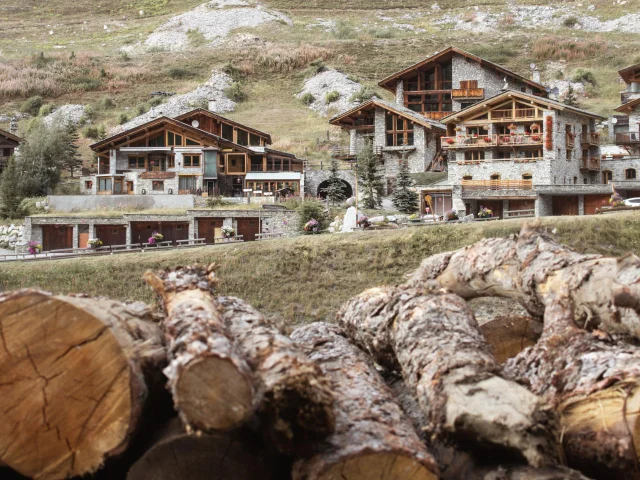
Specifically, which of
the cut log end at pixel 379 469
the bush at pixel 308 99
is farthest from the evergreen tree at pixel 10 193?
the cut log end at pixel 379 469

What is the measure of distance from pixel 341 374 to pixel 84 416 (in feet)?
9.56

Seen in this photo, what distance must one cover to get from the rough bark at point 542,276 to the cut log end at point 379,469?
273cm

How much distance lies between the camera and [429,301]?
8.54m

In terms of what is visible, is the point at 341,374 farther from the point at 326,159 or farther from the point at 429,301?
the point at 326,159

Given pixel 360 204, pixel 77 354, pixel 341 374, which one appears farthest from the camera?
pixel 360 204

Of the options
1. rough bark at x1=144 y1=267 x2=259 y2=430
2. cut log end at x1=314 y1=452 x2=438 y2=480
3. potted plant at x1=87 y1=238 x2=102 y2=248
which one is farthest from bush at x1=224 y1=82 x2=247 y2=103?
cut log end at x1=314 y1=452 x2=438 y2=480

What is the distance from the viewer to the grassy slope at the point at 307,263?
117ft

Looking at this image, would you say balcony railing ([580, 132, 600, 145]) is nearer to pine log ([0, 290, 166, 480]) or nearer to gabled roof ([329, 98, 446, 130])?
gabled roof ([329, 98, 446, 130])

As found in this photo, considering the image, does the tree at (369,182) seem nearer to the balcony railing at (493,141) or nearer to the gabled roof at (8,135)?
the balcony railing at (493,141)

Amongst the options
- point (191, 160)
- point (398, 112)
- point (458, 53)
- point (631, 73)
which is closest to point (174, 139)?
point (191, 160)

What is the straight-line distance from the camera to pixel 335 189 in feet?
196

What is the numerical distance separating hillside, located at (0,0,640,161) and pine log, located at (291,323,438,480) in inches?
2650

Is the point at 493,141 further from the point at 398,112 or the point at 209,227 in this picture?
the point at 209,227

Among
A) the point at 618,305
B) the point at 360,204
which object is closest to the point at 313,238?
the point at 360,204
